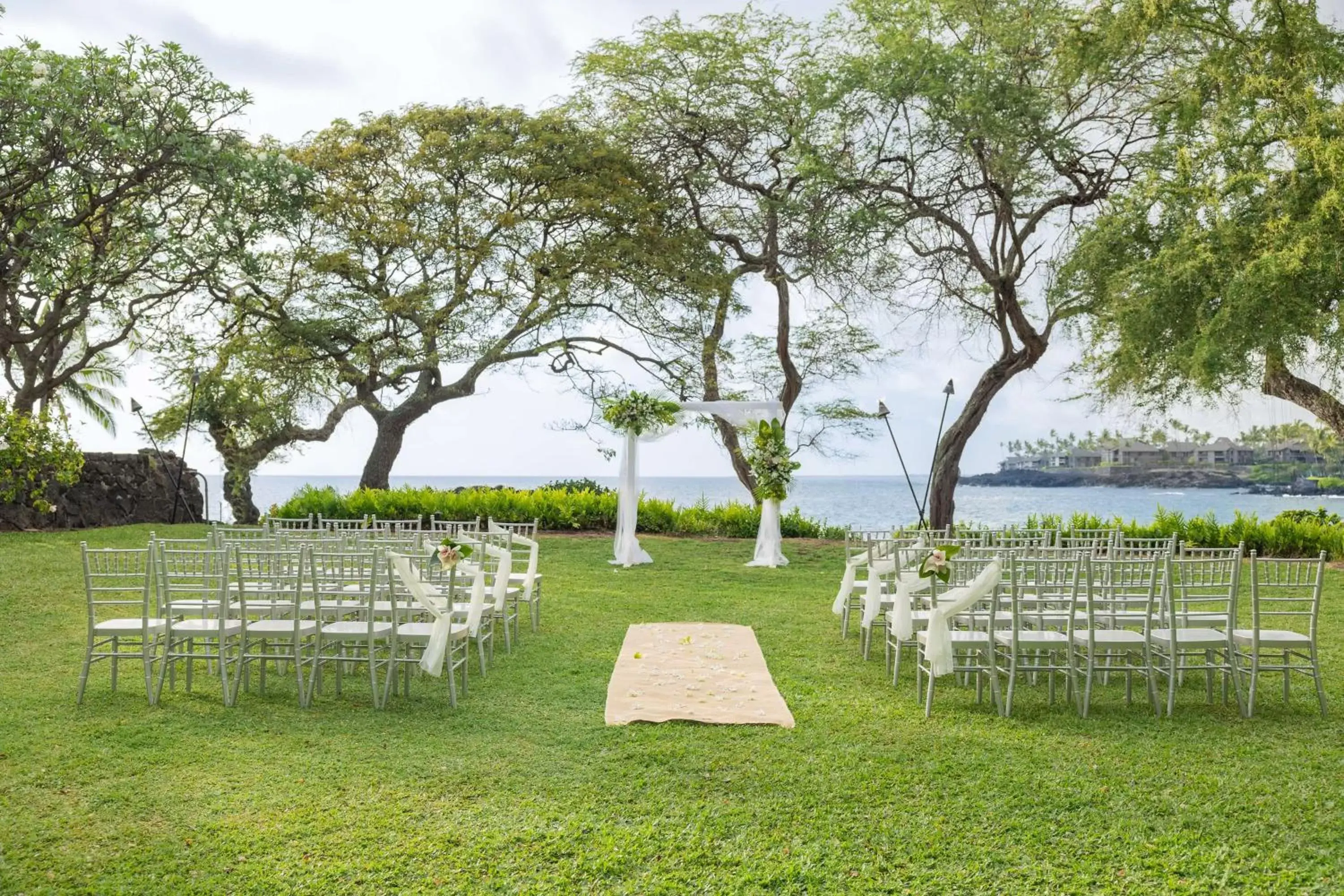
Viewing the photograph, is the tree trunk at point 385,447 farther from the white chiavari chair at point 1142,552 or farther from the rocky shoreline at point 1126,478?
the rocky shoreline at point 1126,478

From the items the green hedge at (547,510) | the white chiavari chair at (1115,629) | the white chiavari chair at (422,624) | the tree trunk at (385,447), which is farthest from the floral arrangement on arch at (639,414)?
the white chiavari chair at (1115,629)

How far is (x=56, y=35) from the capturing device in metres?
14.2

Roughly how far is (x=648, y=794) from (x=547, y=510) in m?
13.1

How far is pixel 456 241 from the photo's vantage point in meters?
18.0

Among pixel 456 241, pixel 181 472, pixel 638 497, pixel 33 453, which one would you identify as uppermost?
pixel 456 241

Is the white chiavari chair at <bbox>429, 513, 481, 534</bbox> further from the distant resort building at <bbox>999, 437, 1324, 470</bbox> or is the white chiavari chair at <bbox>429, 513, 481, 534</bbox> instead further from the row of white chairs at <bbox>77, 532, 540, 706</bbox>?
the distant resort building at <bbox>999, 437, 1324, 470</bbox>

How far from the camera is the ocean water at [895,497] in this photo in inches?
1813

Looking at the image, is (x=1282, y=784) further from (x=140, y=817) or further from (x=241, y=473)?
(x=241, y=473)

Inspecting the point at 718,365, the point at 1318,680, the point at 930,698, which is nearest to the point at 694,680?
the point at 930,698

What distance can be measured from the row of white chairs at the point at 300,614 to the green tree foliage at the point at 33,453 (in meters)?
8.04

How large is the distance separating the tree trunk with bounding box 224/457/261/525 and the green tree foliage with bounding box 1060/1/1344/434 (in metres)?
14.7

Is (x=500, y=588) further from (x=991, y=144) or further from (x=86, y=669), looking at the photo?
(x=991, y=144)

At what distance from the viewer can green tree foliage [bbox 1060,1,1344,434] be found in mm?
12570

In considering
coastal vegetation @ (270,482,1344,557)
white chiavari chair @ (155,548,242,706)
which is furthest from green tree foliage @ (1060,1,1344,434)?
white chiavari chair @ (155,548,242,706)
